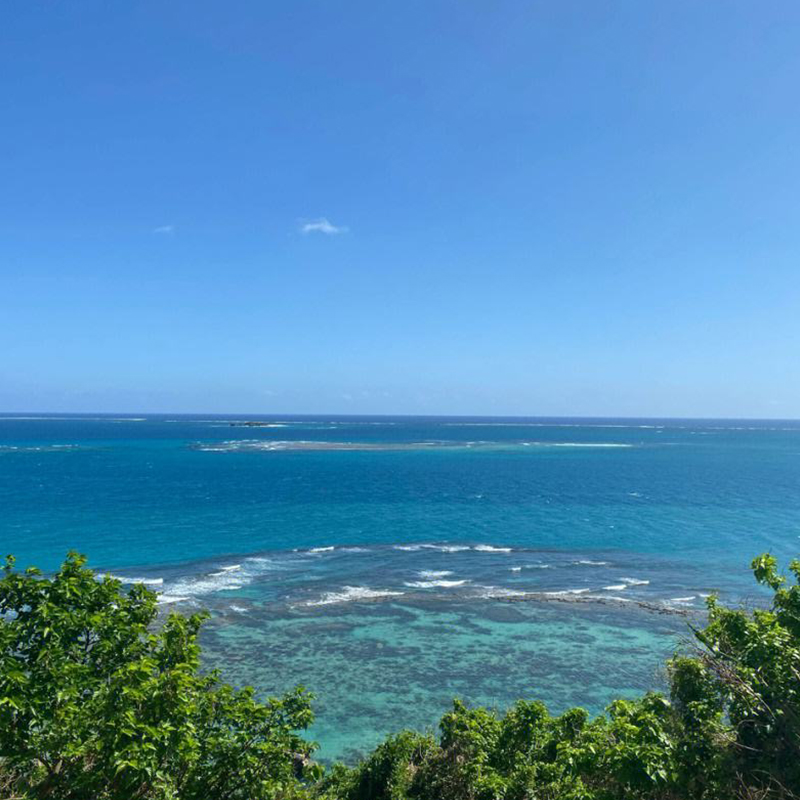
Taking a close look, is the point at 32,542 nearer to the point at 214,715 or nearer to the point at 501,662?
the point at 501,662

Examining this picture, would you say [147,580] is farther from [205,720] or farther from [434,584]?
[205,720]

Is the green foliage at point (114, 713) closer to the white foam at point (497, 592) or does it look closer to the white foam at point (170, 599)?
the white foam at point (170, 599)

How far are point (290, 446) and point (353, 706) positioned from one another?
158 m

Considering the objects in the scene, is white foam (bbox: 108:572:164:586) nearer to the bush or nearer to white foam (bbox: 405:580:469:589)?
white foam (bbox: 405:580:469:589)

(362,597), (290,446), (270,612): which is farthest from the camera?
(290,446)

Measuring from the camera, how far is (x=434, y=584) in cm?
4844

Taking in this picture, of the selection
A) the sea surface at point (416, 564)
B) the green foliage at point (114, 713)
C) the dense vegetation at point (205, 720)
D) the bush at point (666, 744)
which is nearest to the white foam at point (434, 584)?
the sea surface at point (416, 564)

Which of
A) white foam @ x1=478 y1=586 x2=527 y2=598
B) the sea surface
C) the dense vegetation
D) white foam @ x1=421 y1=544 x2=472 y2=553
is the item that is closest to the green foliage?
the dense vegetation

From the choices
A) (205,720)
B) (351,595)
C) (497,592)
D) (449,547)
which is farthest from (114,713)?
(449,547)

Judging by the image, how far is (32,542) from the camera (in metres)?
58.4

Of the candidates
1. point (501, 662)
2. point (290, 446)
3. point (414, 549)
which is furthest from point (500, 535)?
point (290, 446)

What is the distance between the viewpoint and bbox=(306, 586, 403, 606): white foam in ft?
146

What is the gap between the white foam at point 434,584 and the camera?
47.8 m

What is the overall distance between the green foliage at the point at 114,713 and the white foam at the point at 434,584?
111 ft
